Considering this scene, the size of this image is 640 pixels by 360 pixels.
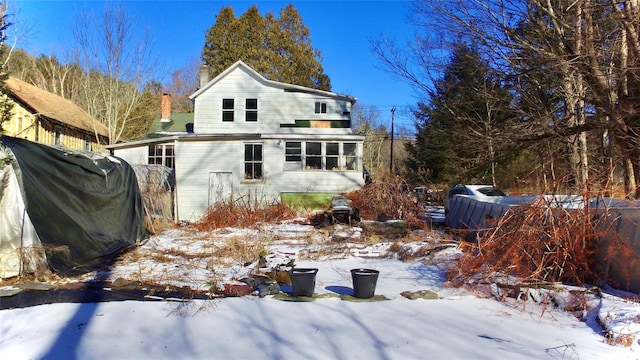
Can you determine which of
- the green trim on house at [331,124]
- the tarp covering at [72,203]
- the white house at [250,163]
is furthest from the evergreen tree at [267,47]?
the tarp covering at [72,203]

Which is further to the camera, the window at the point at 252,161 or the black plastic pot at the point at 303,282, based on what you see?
the window at the point at 252,161

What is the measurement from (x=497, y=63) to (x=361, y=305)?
855cm

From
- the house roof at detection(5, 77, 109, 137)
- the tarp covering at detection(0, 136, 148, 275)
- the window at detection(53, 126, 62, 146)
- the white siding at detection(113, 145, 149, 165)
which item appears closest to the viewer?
the tarp covering at detection(0, 136, 148, 275)

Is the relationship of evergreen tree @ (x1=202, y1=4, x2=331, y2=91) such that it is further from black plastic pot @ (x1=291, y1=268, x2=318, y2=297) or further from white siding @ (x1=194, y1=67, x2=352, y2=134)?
black plastic pot @ (x1=291, y1=268, x2=318, y2=297)

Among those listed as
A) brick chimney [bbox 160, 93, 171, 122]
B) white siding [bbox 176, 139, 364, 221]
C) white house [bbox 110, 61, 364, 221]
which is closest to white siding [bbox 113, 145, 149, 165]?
white house [bbox 110, 61, 364, 221]

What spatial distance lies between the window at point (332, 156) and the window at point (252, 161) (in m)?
3.05

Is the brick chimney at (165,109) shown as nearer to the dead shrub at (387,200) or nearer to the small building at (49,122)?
the small building at (49,122)

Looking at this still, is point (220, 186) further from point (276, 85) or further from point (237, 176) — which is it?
point (276, 85)

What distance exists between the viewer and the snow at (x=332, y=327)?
418 centimetres

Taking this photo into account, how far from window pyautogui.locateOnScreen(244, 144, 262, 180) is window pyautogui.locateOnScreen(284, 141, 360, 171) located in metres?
1.26

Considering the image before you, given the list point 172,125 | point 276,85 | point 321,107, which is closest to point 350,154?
point 321,107

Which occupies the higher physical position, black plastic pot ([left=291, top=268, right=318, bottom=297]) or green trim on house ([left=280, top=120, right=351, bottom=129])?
green trim on house ([left=280, top=120, right=351, bottom=129])

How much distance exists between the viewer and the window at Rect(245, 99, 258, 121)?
2181 cm

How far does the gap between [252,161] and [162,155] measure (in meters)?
4.31
